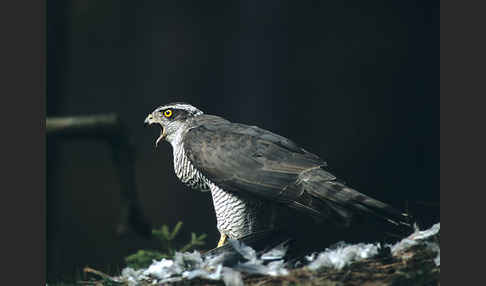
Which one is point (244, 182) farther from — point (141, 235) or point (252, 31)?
point (141, 235)

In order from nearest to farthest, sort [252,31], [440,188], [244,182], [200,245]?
[244,182] < [440,188] < [252,31] < [200,245]

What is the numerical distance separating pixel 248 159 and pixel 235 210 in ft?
0.86

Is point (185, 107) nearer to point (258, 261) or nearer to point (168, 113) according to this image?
point (168, 113)

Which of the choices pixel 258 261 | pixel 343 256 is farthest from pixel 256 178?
pixel 343 256

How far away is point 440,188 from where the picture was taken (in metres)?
2.62

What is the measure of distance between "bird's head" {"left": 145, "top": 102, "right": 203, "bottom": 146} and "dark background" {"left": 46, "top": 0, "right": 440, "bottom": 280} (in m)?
0.12

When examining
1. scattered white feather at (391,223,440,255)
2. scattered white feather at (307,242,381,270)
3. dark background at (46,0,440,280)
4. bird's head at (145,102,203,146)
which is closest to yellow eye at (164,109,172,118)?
bird's head at (145,102,203,146)

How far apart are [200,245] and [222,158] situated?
87cm

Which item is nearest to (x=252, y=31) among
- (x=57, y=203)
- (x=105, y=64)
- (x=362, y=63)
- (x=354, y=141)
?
(x=362, y=63)

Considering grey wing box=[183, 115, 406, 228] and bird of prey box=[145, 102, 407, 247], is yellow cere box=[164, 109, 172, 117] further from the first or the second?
grey wing box=[183, 115, 406, 228]

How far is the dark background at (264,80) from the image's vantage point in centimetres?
266

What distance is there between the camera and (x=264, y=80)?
2.82 metres

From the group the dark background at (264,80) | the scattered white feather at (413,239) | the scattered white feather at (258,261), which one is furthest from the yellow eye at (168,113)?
the scattered white feather at (413,239)

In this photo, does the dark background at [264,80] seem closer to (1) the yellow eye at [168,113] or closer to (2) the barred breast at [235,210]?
(1) the yellow eye at [168,113]
